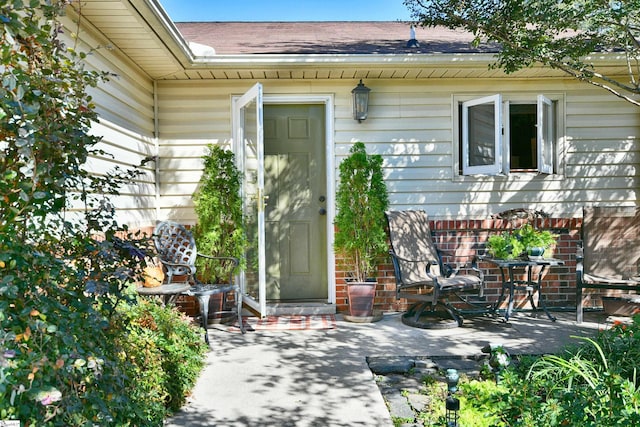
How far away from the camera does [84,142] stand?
1785 millimetres

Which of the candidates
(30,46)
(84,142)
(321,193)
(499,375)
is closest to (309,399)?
(499,375)

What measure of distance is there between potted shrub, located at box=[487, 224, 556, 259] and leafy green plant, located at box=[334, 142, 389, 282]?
1.09m

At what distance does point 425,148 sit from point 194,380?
3.52 m

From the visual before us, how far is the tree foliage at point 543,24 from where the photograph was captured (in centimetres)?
414

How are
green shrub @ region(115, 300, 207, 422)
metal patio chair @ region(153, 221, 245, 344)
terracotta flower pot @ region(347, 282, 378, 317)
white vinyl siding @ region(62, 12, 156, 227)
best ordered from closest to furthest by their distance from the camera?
green shrub @ region(115, 300, 207, 422), white vinyl siding @ region(62, 12, 156, 227), metal patio chair @ region(153, 221, 245, 344), terracotta flower pot @ region(347, 282, 378, 317)

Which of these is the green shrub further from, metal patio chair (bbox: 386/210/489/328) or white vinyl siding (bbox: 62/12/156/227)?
metal patio chair (bbox: 386/210/489/328)

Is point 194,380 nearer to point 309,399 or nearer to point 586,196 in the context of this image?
point 309,399

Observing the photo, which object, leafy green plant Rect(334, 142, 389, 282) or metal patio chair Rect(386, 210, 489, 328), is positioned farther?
leafy green plant Rect(334, 142, 389, 282)

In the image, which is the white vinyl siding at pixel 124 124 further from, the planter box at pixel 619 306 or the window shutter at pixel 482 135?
the planter box at pixel 619 306

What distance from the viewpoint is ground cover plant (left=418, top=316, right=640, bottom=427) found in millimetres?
2160

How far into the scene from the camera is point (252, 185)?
5422 mm

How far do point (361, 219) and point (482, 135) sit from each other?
5.32 ft

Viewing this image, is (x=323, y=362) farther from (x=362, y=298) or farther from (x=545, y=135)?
(x=545, y=135)

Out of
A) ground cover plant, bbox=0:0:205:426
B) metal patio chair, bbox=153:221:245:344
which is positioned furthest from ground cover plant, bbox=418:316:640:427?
metal patio chair, bbox=153:221:245:344
